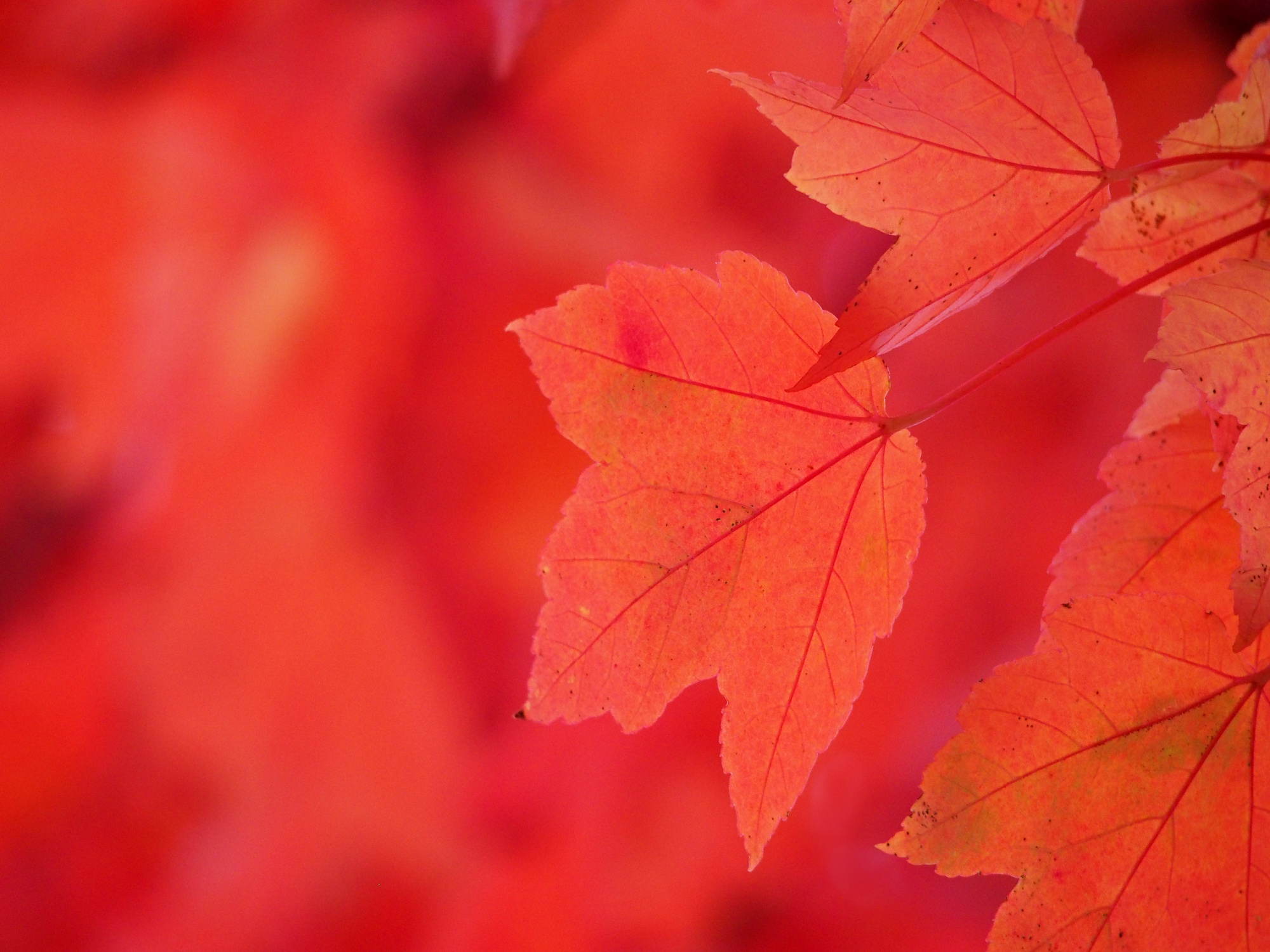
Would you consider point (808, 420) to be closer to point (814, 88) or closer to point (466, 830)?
point (814, 88)

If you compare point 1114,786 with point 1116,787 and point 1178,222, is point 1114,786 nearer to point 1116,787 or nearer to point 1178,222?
point 1116,787

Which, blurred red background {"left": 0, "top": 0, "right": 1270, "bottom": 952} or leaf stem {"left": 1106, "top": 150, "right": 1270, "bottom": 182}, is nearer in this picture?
leaf stem {"left": 1106, "top": 150, "right": 1270, "bottom": 182}

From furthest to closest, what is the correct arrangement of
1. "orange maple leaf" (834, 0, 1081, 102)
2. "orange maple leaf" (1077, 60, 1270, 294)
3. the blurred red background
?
the blurred red background
"orange maple leaf" (1077, 60, 1270, 294)
"orange maple leaf" (834, 0, 1081, 102)

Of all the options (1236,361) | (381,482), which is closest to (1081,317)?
(1236,361)

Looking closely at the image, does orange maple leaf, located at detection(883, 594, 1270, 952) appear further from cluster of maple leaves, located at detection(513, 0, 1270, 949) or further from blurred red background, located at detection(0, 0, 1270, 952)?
blurred red background, located at detection(0, 0, 1270, 952)

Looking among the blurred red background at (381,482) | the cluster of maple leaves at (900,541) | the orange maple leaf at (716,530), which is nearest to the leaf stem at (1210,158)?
the cluster of maple leaves at (900,541)

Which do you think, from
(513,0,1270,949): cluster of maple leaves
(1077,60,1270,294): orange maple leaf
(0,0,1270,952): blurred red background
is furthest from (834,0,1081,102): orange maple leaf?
(0,0,1270,952): blurred red background
